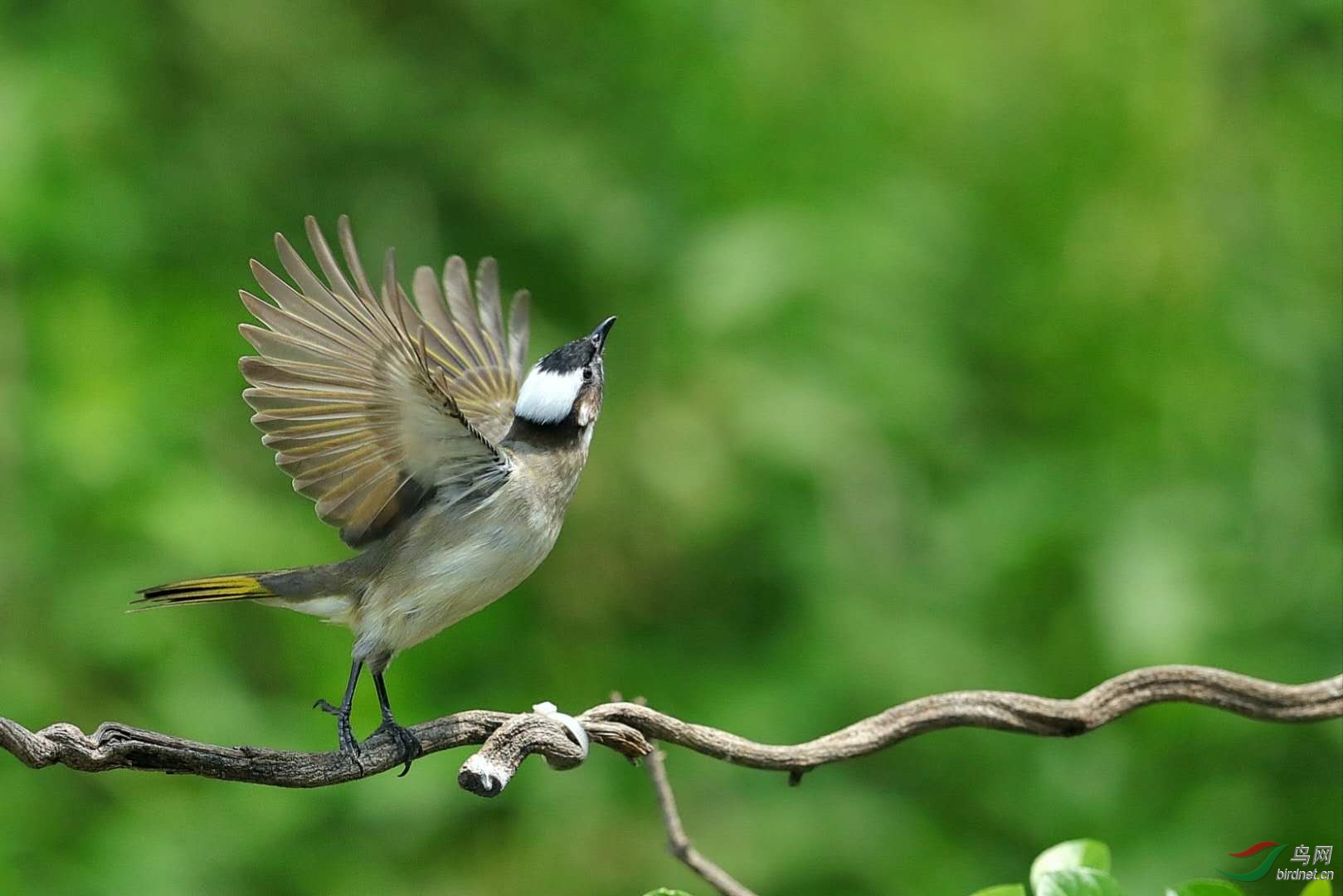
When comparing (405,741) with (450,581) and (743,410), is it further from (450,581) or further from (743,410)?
(743,410)

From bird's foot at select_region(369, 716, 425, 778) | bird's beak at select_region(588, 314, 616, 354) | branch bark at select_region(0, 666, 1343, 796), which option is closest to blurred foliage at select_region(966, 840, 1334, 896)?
branch bark at select_region(0, 666, 1343, 796)

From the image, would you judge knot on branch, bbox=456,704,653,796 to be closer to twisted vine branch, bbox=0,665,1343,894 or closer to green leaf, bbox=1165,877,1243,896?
twisted vine branch, bbox=0,665,1343,894

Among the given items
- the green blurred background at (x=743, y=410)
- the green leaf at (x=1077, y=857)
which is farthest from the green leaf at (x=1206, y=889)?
the green blurred background at (x=743, y=410)

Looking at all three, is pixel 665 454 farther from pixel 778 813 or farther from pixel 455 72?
pixel 455 72

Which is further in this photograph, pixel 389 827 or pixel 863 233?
pixel 863 233

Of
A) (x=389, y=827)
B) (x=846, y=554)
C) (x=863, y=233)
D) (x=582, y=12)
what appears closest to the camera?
(x=389, y=827)

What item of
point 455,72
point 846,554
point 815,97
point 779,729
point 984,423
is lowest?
point 779,729

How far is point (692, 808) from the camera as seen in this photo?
363 cm

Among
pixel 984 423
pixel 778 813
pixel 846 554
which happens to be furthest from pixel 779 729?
pixel 984 423

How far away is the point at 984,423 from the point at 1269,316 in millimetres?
914

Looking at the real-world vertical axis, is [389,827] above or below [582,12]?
below

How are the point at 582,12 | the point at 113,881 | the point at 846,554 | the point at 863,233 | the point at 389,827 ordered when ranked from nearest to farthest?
the point at 113,881 < the point at 389,827 < the point at 846,554 < the point at 863,233 < the point at 582,12

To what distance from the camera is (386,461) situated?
2484mm

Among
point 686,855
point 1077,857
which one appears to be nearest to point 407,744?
point 686,855
